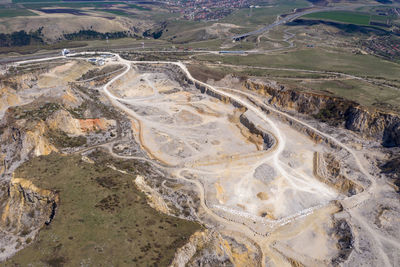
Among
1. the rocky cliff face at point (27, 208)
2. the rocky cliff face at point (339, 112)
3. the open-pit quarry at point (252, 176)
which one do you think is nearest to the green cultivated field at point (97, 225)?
the rocky cliff face at point (27, 208)

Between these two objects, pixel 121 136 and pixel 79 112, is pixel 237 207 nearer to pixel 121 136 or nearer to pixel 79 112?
pixel 121 136

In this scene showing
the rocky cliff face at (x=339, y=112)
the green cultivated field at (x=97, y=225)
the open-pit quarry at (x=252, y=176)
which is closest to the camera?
the green cultivated field at (x=97, y=225)

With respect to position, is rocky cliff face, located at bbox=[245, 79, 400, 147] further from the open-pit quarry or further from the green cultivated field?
the green cultivated field

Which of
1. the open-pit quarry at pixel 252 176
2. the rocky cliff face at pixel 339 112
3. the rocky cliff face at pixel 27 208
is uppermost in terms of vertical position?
the rocky cliff face at pixel 27 208

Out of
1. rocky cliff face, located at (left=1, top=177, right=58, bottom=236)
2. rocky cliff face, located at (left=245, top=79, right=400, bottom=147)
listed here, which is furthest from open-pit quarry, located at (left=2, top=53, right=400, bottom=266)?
rocky cliff face, located at (left=1, top=177, right=58, bottom=236)

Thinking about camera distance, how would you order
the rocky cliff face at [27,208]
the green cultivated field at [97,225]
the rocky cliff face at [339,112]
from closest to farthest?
the green cultivated field at [97,225] → the rocky cliff face at [27,208] → the rocky cliff face at [339,112]

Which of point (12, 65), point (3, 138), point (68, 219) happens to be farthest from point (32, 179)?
point (12, 65)

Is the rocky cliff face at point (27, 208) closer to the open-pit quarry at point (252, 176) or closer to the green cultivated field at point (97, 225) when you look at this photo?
the green cultivated field at point (97, 225)
